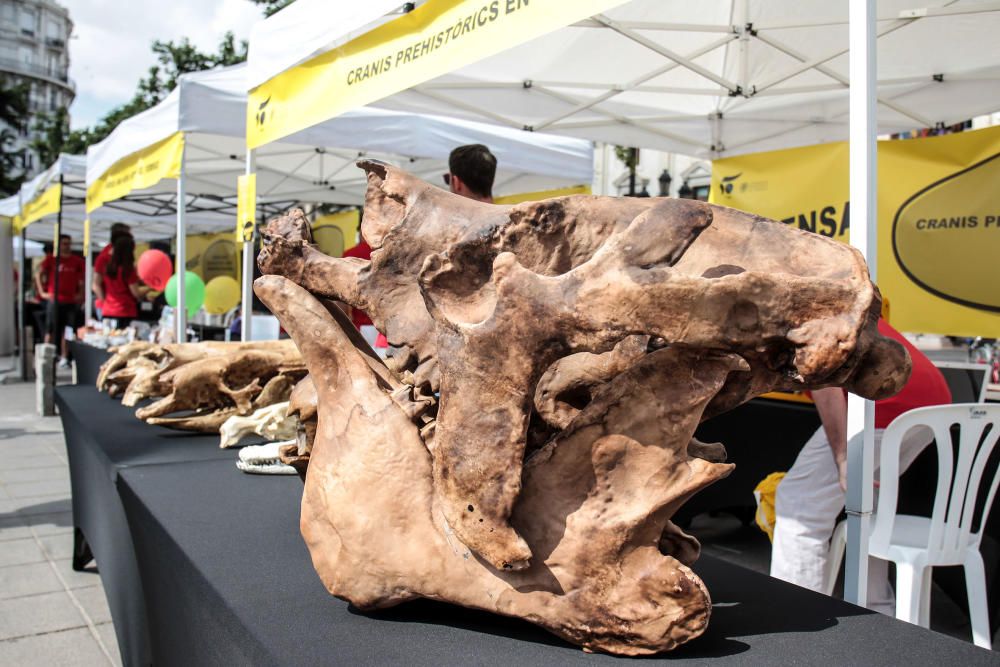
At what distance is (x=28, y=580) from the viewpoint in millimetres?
3529

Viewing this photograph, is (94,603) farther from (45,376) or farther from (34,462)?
(45,376)

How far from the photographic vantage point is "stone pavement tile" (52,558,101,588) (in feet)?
11.7

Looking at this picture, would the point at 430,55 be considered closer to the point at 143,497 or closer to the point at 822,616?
the point at 143,497

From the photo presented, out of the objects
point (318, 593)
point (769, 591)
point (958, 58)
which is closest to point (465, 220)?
point (318, 593)

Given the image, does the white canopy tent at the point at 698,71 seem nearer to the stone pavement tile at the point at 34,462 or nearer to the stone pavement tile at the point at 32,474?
the stone pavement tile at the point at 32,474

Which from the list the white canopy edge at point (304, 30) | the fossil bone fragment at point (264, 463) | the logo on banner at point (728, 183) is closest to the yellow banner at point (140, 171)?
the white canopy edge at point (304, 30)

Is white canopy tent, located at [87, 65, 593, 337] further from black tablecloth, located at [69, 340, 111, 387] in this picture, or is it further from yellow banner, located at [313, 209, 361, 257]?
black tablecloth, located at [69, 340, 111, 387]

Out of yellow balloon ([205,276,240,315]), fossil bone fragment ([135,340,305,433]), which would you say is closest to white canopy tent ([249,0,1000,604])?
fossil bone fragment ([135,340,305,433])

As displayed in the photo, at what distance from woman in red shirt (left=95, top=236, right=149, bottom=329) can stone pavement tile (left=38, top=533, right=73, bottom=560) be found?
2.90 m

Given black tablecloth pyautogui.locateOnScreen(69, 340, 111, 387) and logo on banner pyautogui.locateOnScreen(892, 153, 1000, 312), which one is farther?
black tablecloth pyautogui.locateOnScreen(69, 340, 111, 387)

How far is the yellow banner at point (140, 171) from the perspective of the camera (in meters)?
5.19

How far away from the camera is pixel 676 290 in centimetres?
100

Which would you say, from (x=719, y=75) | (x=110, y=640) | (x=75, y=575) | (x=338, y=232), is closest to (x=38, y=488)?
(x=75, y=575)

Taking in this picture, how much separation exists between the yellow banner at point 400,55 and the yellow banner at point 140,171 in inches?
47.2
